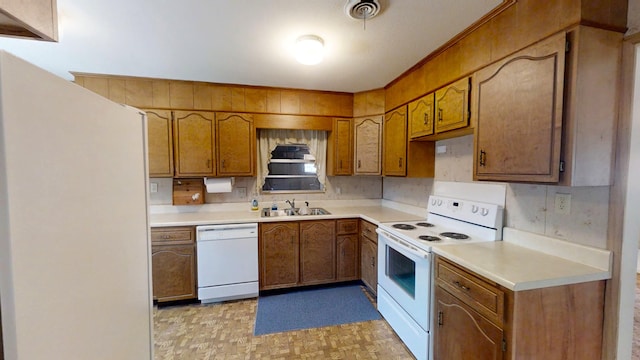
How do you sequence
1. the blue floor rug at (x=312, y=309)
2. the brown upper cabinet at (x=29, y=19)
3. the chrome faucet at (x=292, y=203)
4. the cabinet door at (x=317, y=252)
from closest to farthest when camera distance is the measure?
the brown upper cabinet at (x=29, y=19) → the blue floor rug at (x=312, y=309) → the cabinet door at (x=317, y=252) → the chrome faucet at (x=292, y=203)

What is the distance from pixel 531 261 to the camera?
4.82ft

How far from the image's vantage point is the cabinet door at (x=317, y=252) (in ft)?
9.66

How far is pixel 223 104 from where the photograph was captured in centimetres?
296

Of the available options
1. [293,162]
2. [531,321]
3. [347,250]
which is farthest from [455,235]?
[293,162]

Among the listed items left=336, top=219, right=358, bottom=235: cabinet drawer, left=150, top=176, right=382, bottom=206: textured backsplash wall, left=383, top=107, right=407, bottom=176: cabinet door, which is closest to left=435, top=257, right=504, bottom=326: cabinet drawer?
left=383, top=107, right=407, bottom=176: cabinet door

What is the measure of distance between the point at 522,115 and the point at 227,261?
2728 mm

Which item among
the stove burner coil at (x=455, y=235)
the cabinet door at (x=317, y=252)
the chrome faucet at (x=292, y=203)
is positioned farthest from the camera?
the chrome faucet at (x=292, y=203)

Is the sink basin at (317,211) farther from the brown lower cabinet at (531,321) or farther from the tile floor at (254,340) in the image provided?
the brown lower cabinet at (531,321)

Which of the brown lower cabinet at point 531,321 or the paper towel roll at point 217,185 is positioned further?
the paper towel roll at point 217,185

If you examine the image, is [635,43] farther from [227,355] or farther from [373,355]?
[227,355]

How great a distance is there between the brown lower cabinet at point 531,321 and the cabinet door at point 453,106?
1073 millimetres

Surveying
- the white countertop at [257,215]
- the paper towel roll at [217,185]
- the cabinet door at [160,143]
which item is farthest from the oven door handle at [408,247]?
the cabinet door at [160,143]

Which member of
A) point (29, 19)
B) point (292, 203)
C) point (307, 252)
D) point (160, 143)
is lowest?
point (307, 252)

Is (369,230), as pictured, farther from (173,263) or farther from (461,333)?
(173,263)
